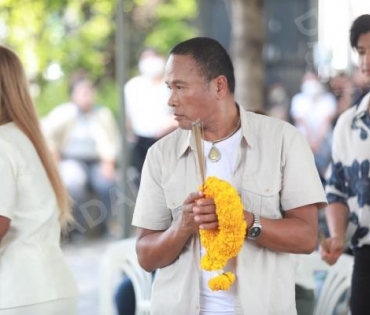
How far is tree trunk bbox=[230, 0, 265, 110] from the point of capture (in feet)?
19.4

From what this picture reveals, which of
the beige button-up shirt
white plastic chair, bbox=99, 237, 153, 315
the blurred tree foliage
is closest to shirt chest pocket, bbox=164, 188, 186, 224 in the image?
the beige button-up shirt

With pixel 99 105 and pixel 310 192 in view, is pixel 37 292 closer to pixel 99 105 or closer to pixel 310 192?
pixel 310 192

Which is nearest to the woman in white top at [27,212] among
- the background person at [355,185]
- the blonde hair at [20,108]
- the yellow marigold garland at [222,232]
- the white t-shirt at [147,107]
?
the blonde hair at [20,108]

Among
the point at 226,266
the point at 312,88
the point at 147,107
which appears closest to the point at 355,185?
the point at 226,266

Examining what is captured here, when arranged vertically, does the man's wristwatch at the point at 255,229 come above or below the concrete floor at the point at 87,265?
above

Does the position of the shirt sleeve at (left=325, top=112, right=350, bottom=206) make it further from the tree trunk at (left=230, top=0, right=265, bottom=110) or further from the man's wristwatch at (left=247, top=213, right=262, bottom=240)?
the tree trunk at (left=230, top=0, right=265, bottom=110)

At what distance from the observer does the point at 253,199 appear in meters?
3.07

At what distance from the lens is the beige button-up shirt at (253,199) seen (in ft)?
9.99

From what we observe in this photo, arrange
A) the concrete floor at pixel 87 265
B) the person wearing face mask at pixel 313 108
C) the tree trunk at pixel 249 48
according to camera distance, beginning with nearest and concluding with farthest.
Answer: the tree trunk at pixel 249 48 → the concrete floor at pixel 87 265 → the person wearing face mask at pixel 313 108

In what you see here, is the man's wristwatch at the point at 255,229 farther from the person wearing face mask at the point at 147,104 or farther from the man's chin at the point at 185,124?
the person wearing face mask at the point at 147,104

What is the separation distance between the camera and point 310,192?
3059 mm

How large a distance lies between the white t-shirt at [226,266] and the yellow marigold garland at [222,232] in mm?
156

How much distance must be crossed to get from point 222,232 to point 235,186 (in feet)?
1.02

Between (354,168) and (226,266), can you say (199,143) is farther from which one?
(354,168)
